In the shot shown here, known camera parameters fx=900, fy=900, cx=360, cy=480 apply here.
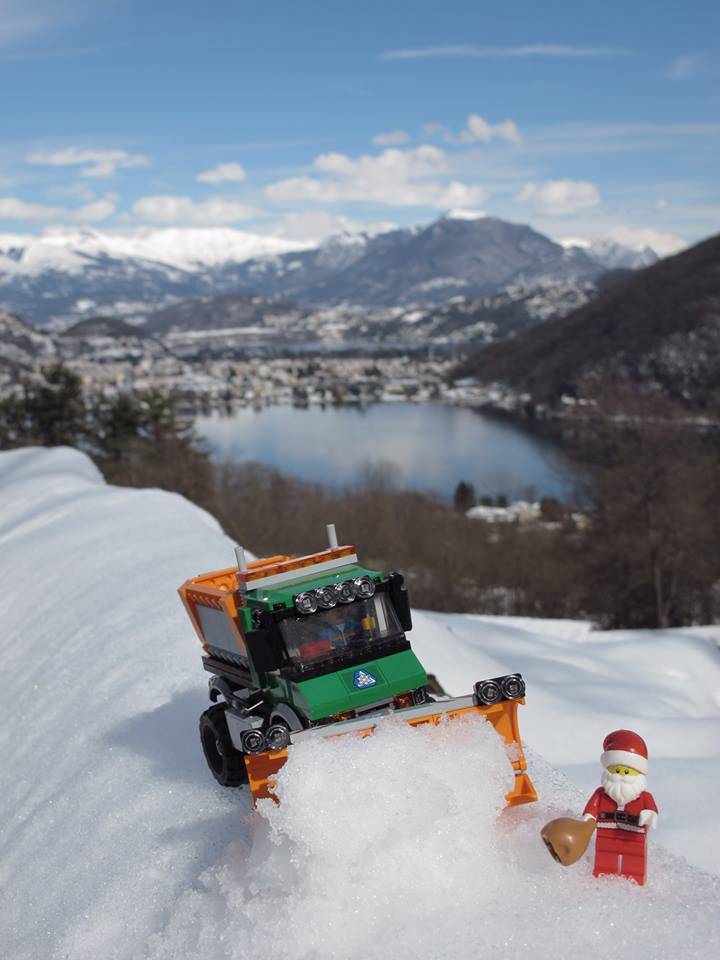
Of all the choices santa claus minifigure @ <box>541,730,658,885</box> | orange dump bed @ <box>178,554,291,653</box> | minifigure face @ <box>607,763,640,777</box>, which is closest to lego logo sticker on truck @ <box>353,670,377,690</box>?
orange dump bed @ <box>178,554,291,653</box>

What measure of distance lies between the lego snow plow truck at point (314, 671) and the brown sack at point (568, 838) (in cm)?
72

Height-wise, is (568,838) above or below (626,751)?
below

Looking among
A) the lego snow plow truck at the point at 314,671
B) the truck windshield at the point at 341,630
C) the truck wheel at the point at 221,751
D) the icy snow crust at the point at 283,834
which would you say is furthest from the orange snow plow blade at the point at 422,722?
the truck wheel at the point at 221,751

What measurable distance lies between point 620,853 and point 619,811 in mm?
218

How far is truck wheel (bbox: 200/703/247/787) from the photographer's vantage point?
20.8ft

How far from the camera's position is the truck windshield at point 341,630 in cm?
577

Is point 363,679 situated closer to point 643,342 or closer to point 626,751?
point 626,751

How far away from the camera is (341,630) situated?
5.93 meters

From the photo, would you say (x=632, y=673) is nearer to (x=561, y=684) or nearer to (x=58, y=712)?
(x=561, y=684)

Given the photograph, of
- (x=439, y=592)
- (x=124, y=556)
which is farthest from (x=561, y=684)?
(x=439, y=592)

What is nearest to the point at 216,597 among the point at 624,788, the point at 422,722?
the point at 422,722

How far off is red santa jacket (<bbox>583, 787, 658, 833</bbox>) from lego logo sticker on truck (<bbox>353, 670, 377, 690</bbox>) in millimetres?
1556

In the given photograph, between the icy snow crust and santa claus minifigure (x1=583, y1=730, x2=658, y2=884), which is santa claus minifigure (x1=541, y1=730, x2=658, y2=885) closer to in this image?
santa claus minifigure (x1=583, y1=730, x2=658, y2=884)

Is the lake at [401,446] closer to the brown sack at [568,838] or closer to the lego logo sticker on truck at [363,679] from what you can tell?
the lego logo sticker on truck at [363,679]
